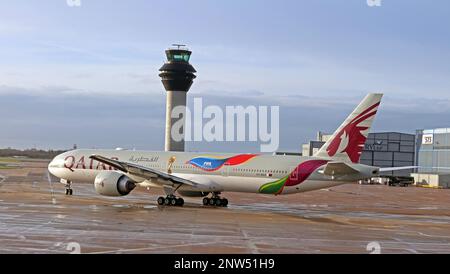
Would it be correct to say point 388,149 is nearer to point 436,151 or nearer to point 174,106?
point 436,151

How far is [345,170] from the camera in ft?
118

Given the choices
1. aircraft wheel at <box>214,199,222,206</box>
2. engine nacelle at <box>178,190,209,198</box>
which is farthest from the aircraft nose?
aircraft wheel at <box>214,199,222,206</box>

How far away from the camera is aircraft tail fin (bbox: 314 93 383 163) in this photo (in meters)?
36.6

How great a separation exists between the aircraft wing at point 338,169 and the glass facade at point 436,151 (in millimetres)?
64718

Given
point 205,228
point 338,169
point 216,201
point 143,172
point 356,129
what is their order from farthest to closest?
point 216,201 < point 143,172 < point 356,129 < point 338,169 < point 205,228

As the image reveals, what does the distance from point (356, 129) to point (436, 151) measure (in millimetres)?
69186

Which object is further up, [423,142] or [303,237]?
[423,142]

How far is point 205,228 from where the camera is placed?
27.6 metres

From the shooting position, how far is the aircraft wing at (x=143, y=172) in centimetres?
4003

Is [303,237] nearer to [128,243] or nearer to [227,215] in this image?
[128,243]

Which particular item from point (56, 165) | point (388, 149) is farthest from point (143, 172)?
point (388, 149)
